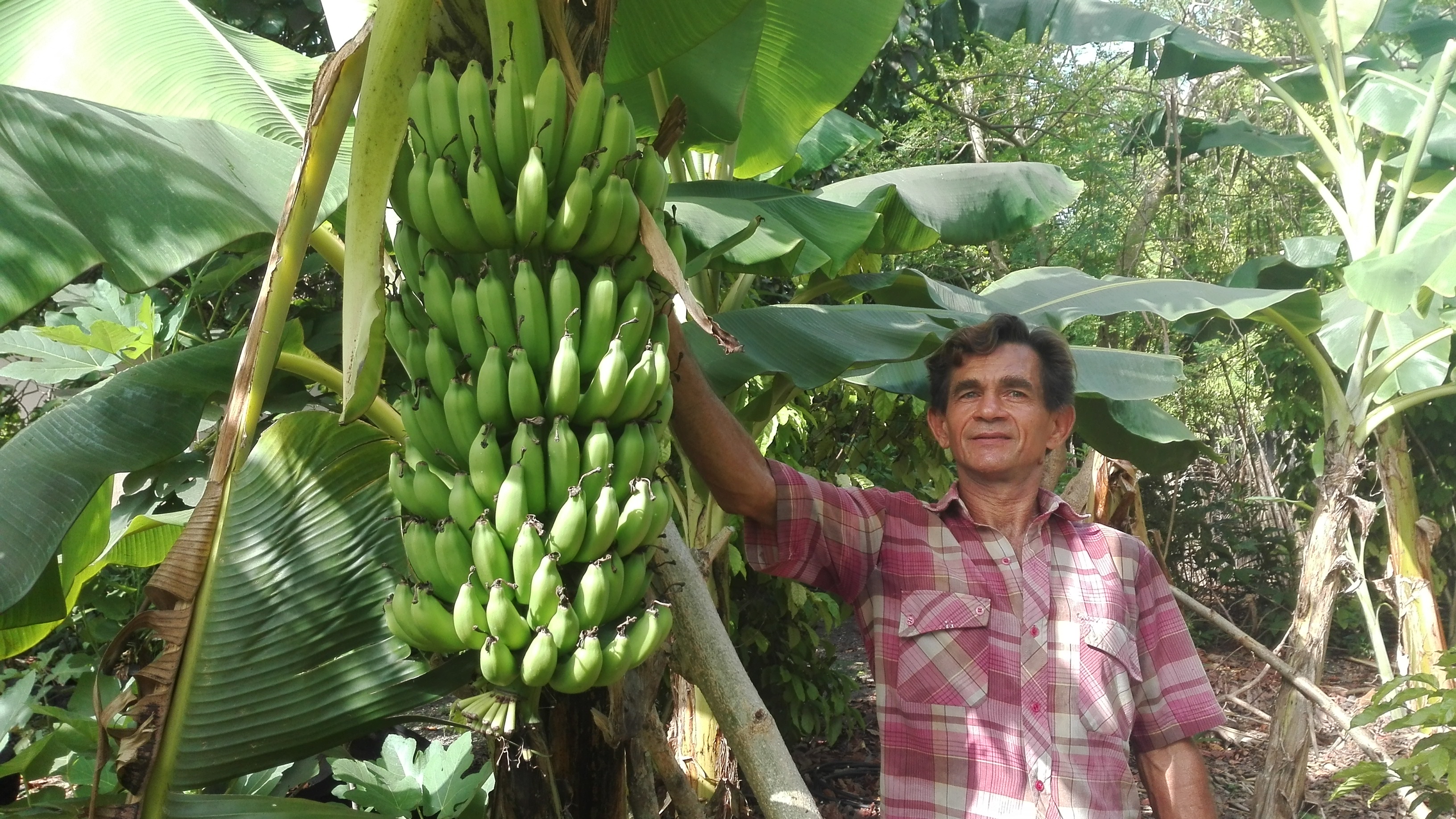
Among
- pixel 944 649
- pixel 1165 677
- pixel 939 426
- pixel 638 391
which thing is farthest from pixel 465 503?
pixel 1165 677

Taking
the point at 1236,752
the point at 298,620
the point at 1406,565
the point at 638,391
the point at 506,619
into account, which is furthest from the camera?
the point at 1236,752

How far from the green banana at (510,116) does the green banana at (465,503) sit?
0.40m

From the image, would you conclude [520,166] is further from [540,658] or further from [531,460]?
[540,658]

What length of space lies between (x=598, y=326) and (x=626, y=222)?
0.45 feet

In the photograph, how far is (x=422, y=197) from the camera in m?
1.27

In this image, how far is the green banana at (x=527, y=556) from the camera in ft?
3.93

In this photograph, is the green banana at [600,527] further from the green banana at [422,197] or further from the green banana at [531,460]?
the green banana at [422,197]

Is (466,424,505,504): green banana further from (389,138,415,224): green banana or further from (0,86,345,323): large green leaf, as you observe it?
(0,86,345,323): large green leaf

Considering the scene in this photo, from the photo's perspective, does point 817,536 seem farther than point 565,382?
Yes

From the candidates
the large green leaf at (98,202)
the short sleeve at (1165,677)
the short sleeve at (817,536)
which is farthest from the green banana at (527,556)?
the short sleeve at (1165,677)

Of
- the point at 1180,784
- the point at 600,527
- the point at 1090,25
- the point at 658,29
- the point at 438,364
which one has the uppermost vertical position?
the point at 1090,25

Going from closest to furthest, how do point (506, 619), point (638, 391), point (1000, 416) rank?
point (506, 619), point (638, 391), point (1000, 416)

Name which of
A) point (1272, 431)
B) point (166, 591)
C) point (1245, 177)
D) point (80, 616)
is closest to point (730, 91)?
point (166, 591)

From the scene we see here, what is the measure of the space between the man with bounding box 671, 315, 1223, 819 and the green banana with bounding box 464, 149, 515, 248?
0.45 metres
